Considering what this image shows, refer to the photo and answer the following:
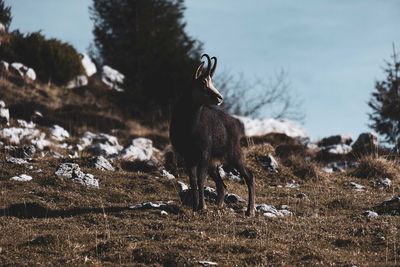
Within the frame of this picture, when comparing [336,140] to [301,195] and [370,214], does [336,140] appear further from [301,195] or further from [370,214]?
[370,214]

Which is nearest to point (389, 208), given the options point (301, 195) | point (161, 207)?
point (301, 195)

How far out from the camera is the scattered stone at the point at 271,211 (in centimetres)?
1324

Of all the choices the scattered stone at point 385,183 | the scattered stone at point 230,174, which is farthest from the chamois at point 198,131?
the scattered stone at point 385,183

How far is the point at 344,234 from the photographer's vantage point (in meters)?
11.4

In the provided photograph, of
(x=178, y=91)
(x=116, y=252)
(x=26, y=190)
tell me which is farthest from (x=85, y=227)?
(x=178, y=91)

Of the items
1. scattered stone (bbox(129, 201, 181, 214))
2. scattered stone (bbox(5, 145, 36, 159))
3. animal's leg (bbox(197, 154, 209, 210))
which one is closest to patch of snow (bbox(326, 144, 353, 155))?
scattered stone (bbox(5, 145, 36, 159))

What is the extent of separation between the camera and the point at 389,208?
13.9m

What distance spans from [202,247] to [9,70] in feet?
87.2

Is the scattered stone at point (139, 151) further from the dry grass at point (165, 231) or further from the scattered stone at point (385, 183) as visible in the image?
the dry grass at point (165, 231)

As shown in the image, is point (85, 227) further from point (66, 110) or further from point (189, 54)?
point (189, 54)

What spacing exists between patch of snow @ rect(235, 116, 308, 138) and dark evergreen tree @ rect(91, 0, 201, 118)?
3653 millimetres

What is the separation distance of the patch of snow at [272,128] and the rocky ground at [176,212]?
791 centimetres

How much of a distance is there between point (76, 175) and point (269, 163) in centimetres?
584

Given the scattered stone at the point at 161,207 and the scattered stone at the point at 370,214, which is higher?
the scattered stone at the point at 370,214
